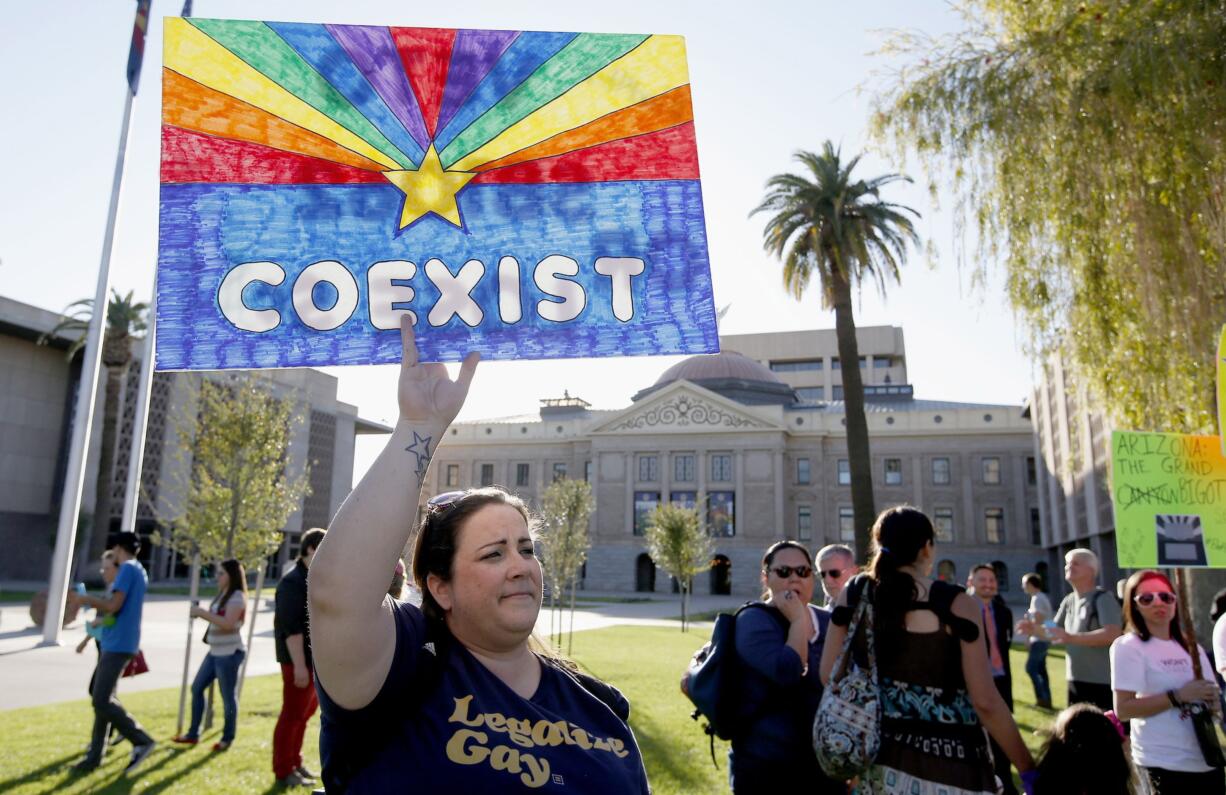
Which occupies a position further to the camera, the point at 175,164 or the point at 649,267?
the point at 649,267

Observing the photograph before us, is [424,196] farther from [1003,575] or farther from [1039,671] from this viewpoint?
[1003,575]

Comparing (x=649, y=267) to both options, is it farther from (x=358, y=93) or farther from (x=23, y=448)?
(x=23, y=448)

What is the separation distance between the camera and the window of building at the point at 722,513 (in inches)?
2173

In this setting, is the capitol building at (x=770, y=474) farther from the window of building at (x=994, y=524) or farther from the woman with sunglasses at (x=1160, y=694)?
Result: the woman with sunglasses at (x=1160, y=694)

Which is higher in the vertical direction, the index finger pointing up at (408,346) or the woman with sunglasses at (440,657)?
the index finger pointing up at (408,346)

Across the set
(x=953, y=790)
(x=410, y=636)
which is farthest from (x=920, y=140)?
(x=410, y=636)

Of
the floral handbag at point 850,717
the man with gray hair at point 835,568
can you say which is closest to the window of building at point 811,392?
the man with gray hair at point 835,568

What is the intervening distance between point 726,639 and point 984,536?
181ft

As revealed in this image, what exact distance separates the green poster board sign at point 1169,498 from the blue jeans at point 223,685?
7.35 meters

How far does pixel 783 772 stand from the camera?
3701 millimetres

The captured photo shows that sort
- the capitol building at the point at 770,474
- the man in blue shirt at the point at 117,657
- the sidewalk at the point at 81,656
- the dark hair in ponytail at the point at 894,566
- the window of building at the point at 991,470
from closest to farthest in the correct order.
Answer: the dark hair in ponytail at the point at 894,566
the man in blue shirt at the point at 117,657
the sidewalk at the point at 81,656
the capitol building at the point at 770,474
the window of building at the point at 991,470

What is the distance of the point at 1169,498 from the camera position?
16.2 feet

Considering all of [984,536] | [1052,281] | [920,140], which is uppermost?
[920,140]

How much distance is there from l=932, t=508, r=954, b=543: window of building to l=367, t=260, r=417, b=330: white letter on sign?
56.4m
